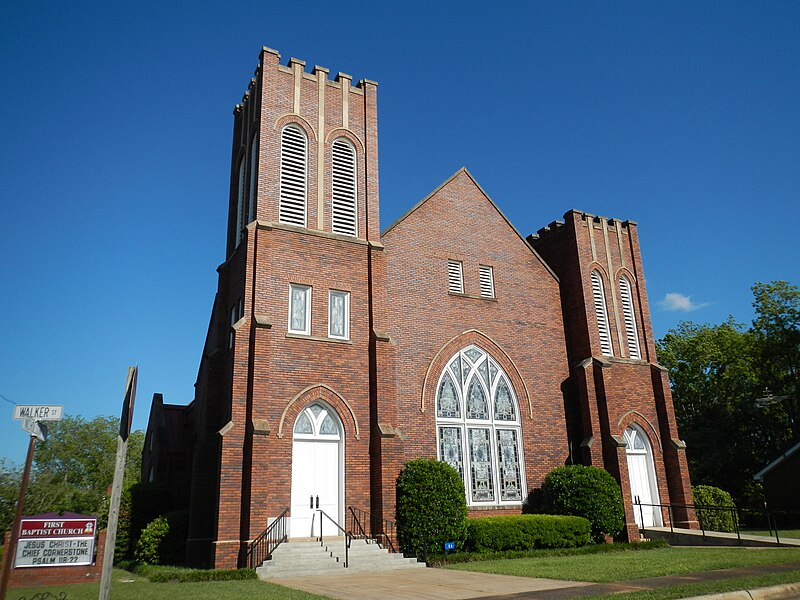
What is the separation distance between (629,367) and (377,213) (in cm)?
1095

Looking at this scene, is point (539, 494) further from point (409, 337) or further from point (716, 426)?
point (716, 426)

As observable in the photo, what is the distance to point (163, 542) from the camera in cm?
1683

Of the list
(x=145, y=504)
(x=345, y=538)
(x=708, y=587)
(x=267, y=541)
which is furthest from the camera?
(x=145, y=504)

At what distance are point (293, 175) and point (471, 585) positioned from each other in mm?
12554

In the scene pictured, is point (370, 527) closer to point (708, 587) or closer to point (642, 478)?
point (708, 587)

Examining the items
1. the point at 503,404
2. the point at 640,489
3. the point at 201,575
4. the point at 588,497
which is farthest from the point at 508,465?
the point at 201,575

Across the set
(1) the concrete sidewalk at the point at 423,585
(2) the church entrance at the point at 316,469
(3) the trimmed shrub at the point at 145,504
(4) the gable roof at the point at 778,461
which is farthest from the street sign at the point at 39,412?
(4) the gable roof at the point at 778,461

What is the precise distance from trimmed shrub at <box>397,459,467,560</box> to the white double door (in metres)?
1.76

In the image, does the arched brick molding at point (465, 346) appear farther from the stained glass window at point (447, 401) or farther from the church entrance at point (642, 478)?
the church entrance at point (642, 478)

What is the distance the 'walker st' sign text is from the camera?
10.6 metres

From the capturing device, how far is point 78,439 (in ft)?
187

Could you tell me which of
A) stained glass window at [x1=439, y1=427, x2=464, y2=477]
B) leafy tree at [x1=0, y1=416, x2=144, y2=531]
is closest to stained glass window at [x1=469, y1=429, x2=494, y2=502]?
stained glass window at [x1=439, y1=427, x2=464, y2=477]

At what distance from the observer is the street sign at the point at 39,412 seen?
8.40 meters

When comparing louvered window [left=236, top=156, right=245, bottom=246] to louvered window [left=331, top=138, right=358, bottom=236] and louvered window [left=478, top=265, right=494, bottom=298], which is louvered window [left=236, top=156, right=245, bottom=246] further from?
louvered window [left=478, top=265, right=494, bottom=298]
